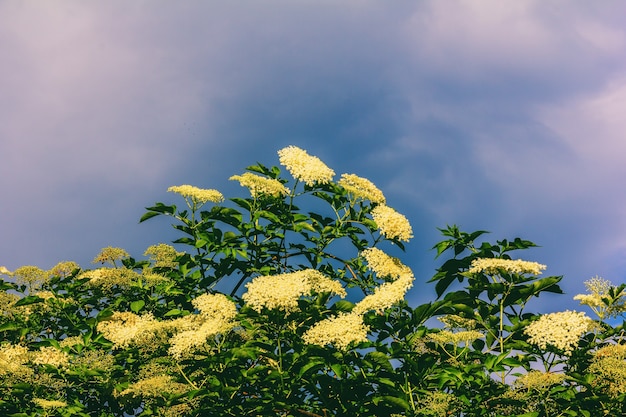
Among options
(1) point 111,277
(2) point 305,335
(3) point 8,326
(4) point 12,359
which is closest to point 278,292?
(2) point 305,335

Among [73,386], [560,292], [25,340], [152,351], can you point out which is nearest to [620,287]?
[560,292]

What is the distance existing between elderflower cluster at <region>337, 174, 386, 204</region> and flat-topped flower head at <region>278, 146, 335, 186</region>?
11.6 inches

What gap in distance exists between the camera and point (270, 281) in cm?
644

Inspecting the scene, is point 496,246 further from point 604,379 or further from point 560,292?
point 604,379

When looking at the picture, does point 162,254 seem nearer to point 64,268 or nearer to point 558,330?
point 64,268

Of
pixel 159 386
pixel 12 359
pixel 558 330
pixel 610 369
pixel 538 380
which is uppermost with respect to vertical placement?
pixel 558 330

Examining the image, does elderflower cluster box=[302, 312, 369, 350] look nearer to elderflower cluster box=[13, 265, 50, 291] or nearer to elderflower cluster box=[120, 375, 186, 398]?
elderflower cluster box=[120, 375, 186, 398]

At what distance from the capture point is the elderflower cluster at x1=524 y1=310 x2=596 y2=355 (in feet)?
21.2

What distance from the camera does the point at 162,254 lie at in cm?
884

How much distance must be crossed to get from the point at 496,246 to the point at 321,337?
93.6 inches

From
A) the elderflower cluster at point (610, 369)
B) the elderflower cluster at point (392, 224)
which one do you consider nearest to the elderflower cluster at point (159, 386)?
the elderflower cluster at point (392, 224)

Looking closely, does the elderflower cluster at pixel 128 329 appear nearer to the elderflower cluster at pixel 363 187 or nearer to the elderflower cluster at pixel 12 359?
the elderflower cluster at pixel 12 359

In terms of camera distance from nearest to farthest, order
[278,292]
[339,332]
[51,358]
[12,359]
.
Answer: [339,332] → [278,292] → [51,358] → [12,359]

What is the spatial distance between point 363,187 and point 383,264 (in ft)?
3.77
